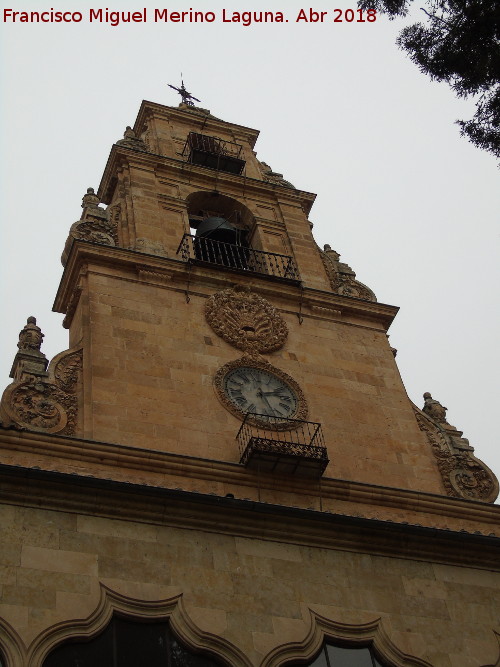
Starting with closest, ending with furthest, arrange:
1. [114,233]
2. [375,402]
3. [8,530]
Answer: [8,530] → [375,402] → [114,233]

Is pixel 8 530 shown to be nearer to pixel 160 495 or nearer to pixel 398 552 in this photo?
pixel 160 495

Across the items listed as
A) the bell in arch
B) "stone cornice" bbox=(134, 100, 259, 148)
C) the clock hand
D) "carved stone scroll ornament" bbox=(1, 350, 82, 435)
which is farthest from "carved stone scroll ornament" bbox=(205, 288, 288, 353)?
"stone cornice" bbox=(134, 100, 259, 148)

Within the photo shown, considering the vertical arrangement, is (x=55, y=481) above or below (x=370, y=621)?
above

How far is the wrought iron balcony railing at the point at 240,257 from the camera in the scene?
23.1m

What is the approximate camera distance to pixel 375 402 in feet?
66.5

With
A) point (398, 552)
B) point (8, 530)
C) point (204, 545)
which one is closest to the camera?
point (8, 530)

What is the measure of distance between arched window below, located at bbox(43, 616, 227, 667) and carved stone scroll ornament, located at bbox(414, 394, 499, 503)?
6715 mm

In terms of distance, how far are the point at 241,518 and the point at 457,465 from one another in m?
5.33

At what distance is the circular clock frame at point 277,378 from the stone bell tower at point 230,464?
0.04 m

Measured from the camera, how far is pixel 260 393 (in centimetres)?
1938

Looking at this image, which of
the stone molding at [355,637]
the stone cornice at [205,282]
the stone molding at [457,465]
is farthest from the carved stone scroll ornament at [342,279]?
the stone molding at [355,637]

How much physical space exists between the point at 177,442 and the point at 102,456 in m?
1.64

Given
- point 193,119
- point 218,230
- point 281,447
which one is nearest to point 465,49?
point 281,447

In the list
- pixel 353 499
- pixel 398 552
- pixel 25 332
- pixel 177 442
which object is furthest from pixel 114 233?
pixel 398 552
